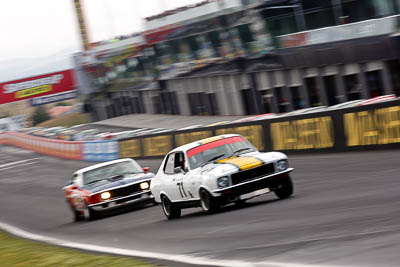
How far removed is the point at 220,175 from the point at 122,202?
5319 mm

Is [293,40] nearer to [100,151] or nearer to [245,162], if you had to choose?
[100,151]

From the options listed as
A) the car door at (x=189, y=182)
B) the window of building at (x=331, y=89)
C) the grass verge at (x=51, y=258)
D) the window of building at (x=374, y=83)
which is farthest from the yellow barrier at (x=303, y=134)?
the window of building at (x=331, y=89)

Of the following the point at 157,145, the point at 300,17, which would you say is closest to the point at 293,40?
the point at 300,17

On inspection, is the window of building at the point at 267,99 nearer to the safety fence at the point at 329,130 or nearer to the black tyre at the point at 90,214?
the safety fence at the point at 329,130

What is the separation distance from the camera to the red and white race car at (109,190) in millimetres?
16500

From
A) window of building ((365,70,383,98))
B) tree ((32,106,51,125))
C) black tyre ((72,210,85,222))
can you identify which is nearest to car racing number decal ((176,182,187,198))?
black tyre ((72,210,85,222))

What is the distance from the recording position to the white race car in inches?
467

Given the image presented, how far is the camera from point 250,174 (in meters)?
11.9

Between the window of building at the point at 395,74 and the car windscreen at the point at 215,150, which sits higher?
the car windscreen at the point at 215,150

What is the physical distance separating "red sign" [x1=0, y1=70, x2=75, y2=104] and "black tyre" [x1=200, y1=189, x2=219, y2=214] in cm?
7944

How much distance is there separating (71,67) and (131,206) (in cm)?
7280

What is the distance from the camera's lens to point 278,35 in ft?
136

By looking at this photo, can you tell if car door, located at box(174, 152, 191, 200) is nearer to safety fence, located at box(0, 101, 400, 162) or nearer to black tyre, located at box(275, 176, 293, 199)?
black tyre, located at box(275, 176, 293, 199)

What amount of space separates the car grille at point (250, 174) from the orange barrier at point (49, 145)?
3556 cm
